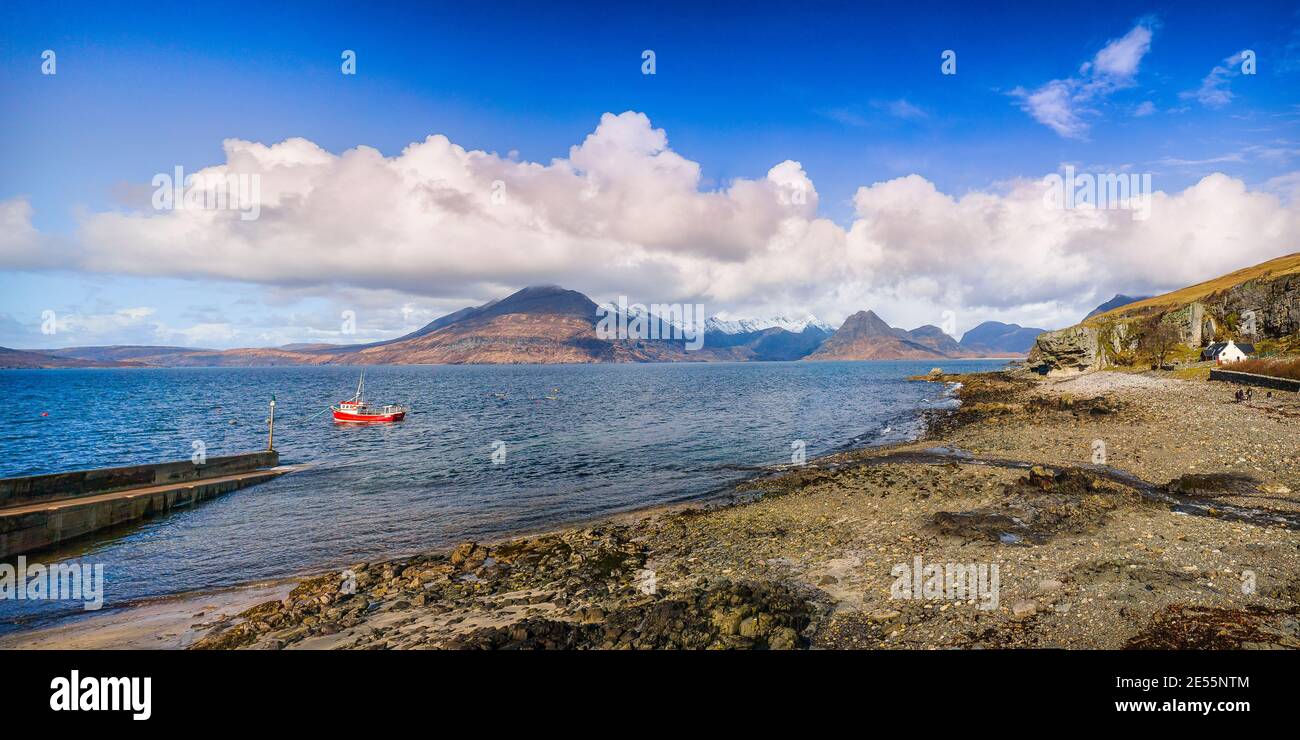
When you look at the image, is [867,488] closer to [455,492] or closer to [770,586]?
[770,586]

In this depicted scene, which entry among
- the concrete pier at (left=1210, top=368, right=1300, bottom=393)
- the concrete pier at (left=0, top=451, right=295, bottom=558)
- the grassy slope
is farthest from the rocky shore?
the grassy slope

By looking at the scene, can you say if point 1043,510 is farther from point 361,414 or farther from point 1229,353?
point 1229,353

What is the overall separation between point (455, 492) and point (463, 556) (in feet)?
47.8

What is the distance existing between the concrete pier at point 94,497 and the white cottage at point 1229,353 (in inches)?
4466

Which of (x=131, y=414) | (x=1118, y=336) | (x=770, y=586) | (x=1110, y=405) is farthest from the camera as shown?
(x=1118, y=336)

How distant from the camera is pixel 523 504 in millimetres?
32500
